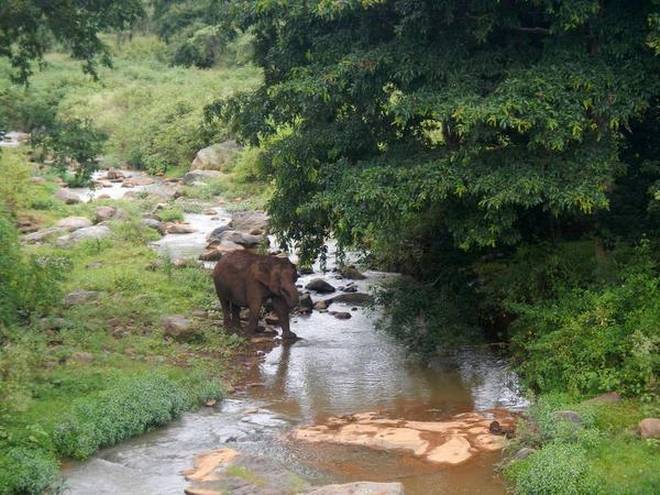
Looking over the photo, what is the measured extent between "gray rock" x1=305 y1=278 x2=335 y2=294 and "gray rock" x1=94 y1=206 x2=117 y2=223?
8967 millimetres

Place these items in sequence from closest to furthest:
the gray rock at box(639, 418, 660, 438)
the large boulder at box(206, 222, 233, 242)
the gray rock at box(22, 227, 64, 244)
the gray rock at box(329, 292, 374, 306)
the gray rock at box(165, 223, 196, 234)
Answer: the gray rock at box(639, 418, 660, 438) < the gray rock at box(329, 292, 374, 306) < the gray rock at box(22, 227, 64, 244) < the large boulder at box(206, 222, 233, 242) < the gray rock at box(165, 223, 196, 234)

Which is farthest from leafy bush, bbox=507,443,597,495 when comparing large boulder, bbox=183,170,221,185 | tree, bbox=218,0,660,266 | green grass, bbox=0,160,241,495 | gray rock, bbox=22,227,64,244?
large boulder, bbox=183,170,221,185

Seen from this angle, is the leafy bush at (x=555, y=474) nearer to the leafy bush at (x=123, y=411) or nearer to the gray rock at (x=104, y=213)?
the leafy bush at (x=123, y=411)

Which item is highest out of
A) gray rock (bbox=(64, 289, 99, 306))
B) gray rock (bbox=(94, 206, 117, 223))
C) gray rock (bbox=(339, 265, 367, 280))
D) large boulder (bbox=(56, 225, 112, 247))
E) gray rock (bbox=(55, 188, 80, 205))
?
gray rock (bbox=(55, 188, 80, 205))

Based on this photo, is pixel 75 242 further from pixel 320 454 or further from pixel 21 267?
pixel 320 454

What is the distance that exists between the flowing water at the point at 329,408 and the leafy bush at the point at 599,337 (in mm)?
842

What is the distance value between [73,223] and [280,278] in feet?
36.3

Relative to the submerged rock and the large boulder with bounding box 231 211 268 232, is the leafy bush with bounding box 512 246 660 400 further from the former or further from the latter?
the large boulder with bounding box 231 211 268 232

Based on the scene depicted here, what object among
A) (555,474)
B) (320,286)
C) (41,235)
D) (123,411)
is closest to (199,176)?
(41,235)

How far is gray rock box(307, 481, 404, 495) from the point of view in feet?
29.3

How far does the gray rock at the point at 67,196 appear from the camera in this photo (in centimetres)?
2903

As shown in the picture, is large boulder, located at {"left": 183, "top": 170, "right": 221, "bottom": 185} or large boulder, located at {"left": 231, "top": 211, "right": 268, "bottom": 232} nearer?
large boulder, located at {"left": 231, "top": 211, "right": 268, "bottom": 232}

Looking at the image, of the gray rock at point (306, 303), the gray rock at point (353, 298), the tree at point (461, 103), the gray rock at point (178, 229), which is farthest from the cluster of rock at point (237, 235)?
the tree at point (461, 103)

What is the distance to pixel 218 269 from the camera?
671 inches
